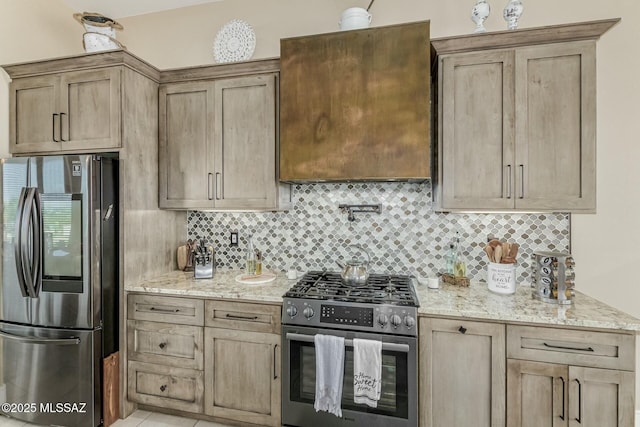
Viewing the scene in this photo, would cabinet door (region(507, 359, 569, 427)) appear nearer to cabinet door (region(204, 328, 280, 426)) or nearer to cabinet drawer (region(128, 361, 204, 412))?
cabinet door (region(204, 328, 280, 426))

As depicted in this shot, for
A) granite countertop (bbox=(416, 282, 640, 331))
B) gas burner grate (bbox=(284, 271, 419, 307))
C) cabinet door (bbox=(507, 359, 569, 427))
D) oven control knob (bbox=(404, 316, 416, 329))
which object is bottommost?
cabinet door (bbox=(507, 359, 569, 427))

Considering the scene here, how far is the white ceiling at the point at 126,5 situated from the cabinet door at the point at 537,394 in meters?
3.65

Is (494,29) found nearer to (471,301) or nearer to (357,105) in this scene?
(357,105)

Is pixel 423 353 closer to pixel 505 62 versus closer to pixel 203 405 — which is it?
pixel 203 405

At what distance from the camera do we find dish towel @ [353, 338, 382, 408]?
1.73 m

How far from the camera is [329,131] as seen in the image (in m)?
2.09

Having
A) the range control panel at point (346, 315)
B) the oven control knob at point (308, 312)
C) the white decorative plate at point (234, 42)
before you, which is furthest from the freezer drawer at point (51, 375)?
the white decorative plate at point (234, 42)

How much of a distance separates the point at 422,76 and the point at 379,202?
948 mm

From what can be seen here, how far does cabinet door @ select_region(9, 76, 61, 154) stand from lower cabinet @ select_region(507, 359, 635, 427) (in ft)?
11.3

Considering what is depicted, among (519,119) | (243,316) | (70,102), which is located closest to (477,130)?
(519,119)

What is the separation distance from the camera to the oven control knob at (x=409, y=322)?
68.4 inches

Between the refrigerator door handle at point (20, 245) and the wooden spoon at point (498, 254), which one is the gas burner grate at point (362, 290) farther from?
the refrigerator door handle at point (20, 245)

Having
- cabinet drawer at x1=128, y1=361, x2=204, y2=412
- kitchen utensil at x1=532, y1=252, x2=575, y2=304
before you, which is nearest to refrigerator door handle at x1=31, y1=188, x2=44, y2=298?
cabinet drawer at x1=128, y1=361, x2=204, y2=412

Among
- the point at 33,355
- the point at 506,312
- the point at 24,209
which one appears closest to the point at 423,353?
the point at 506,312
